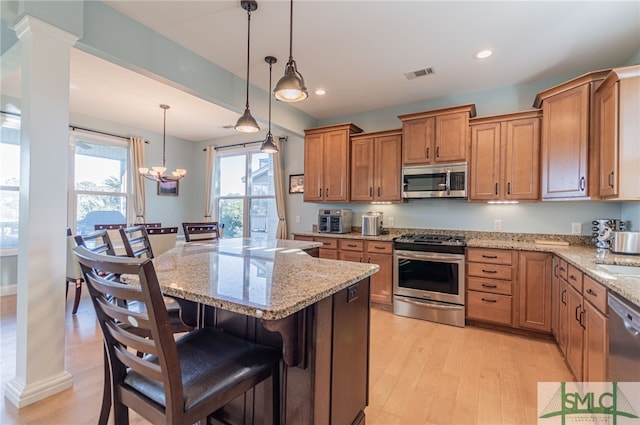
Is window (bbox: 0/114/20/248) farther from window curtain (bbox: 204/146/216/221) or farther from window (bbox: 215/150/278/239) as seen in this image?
window (bbox: 215/150/278/239)

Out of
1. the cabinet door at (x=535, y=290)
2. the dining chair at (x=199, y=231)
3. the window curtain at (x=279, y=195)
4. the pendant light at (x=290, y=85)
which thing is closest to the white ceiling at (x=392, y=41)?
the pendant light at (x=290, y=85)

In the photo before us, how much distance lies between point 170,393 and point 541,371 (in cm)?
270

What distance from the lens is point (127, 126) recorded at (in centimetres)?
533

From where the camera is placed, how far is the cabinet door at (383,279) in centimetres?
365

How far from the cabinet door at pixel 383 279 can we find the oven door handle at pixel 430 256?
0.58 ft

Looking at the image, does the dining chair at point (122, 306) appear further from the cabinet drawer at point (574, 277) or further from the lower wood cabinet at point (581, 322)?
the cabinet drawer at point (574, 277)

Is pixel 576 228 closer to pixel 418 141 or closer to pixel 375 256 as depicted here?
pixel 418 141

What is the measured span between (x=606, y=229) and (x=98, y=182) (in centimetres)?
688

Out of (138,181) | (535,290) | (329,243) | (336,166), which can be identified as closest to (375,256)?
(329,243)

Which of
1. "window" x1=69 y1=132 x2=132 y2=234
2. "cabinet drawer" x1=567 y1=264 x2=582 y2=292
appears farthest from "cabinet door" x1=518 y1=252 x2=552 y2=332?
"window" x1=69 y1=132 x2=132 y2=234

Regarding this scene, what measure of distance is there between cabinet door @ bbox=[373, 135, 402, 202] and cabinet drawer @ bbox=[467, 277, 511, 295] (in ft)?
4.28

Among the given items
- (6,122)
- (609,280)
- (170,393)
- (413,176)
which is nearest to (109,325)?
(170,393)

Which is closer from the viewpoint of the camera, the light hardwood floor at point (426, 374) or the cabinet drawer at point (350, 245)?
the light hardwood floor at point (426, 374)

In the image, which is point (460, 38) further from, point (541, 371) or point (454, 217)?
point (541, 371)
